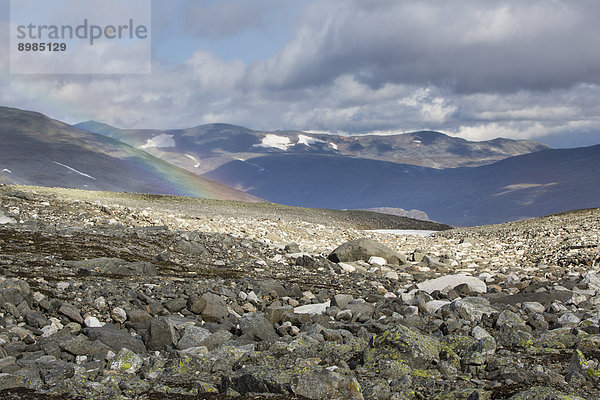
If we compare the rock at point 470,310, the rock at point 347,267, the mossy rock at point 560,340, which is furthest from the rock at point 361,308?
the rock at point 347,267

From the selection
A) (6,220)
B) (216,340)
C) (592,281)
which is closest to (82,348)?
(216,340)

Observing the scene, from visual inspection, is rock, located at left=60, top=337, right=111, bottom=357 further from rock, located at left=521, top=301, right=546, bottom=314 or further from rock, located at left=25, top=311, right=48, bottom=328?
rock, located at left=521, top=301, right=546, bottom=314

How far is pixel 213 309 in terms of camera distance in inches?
386

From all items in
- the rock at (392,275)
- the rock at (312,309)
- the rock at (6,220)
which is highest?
the rock at (6,220)

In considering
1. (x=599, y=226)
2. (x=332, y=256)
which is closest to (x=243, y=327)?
(x=332, y=256)

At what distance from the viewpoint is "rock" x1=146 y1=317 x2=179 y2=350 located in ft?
24.6

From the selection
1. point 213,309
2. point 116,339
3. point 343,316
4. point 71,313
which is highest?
point 71,313

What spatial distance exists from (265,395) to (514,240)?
25.7m

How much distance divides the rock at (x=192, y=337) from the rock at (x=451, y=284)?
23.9 feet

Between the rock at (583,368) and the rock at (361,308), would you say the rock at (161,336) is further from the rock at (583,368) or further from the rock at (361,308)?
the rock at (583,368)

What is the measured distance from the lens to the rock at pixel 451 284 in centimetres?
1322

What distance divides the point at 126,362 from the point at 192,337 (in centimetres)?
127

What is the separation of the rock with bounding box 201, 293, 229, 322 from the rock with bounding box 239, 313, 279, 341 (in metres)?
1.28

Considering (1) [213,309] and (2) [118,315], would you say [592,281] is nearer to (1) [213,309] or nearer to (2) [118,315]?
(1) [213,309]
